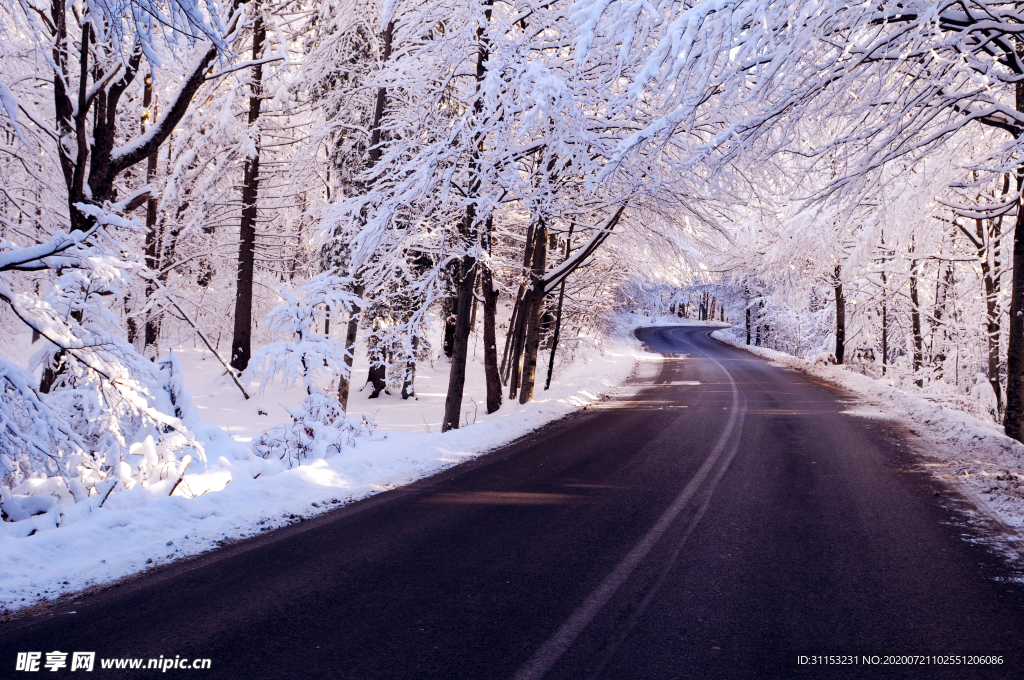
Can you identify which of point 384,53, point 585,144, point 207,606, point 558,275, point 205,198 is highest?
point 384,53

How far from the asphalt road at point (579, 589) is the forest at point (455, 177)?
93.3 inches

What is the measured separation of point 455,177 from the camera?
1214 cm

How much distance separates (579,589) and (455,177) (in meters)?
9.45

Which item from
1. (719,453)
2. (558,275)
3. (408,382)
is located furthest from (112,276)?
(408,382)

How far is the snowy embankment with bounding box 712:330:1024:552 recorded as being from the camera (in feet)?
22.6

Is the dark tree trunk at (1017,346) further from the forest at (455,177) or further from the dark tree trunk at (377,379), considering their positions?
the dark tree trunk at (377,379)

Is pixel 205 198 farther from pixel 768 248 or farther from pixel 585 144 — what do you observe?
pixel 768 248

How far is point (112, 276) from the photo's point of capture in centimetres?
534

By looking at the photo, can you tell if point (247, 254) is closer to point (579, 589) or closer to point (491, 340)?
point (491, 340)

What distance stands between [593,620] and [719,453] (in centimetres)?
631

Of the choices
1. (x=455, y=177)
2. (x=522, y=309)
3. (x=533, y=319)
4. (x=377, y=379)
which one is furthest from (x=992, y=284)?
(x=377, y=379)

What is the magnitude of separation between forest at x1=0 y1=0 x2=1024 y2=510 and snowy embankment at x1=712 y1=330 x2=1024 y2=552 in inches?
35.2

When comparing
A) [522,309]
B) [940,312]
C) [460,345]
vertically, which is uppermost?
[940,312]

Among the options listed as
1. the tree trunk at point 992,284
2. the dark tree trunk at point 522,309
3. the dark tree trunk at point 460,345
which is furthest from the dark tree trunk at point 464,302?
the tree trunk at point 992,284
